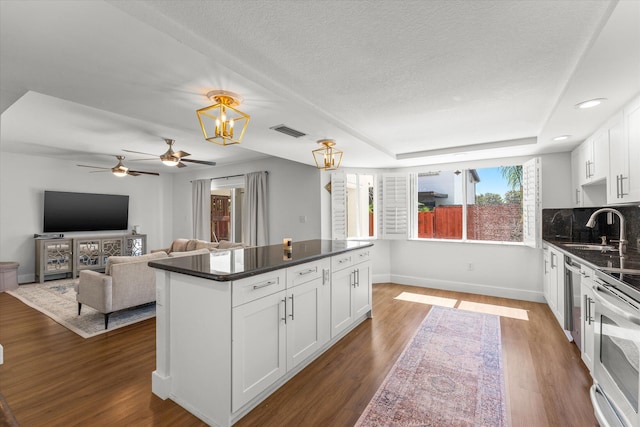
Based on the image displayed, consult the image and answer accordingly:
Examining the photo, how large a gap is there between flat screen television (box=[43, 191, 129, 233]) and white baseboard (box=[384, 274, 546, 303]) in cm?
649

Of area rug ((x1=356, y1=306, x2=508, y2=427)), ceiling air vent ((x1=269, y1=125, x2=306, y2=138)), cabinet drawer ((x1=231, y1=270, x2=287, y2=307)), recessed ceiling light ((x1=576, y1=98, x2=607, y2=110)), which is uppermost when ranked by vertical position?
ceiling air vent ((x1=269, y1=125, x2=306, y2=138))

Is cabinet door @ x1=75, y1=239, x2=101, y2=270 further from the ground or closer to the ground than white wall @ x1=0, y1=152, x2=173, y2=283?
closer to the ground

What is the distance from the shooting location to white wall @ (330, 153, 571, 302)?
4.29m

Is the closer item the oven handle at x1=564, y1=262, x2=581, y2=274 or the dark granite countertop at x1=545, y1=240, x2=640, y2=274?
the dark granite countertop at x1=545, y1=240, x2=640, y2=274

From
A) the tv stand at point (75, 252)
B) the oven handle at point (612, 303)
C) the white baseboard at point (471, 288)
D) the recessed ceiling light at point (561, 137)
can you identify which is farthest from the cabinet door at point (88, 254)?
the recessed ceiling light at point (561, 137)

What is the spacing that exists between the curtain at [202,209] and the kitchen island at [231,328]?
201 inches

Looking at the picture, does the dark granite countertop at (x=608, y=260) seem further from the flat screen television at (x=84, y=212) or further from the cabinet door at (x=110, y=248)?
the flat screen television at (x=84, y=212)

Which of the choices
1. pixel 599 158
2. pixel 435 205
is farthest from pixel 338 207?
pixel 599 158

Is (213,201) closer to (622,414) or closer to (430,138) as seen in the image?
(430,138)

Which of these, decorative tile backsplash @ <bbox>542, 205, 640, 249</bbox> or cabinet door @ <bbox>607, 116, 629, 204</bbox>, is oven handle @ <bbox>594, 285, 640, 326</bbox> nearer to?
cabinet door @ <bbox>607, 116, 629, 204</bbox>

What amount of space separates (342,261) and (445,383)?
138 cm

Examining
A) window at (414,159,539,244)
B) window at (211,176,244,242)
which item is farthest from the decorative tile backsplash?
window at (211,176,244,242)

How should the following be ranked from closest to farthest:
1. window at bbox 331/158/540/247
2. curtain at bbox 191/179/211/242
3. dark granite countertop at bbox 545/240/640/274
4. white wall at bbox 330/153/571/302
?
dark granite countertop at bbox 545/240/640/274 < white wall at bbox 330/153/571/302 < window at bbox 331/158/540/247 < curtain at bbox 191/179/211/242

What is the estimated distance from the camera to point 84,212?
648 cm
